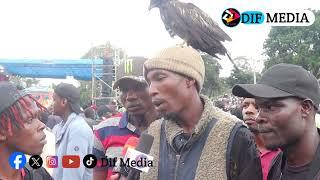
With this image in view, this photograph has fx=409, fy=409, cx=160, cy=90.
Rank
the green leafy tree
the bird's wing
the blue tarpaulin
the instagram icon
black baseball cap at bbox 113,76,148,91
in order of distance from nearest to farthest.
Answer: black baseball cap at bbox 113,76,148,91 → the bird's wing → the instagram icon → the blue tarpaulin → the green leafy tree

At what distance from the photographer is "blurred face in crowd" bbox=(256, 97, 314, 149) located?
2.05 meters

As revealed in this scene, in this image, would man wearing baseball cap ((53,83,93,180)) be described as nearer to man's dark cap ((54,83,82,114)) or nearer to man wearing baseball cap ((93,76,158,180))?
man's dark cap ((54,83,82,114))

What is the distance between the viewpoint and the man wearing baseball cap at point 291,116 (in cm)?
205

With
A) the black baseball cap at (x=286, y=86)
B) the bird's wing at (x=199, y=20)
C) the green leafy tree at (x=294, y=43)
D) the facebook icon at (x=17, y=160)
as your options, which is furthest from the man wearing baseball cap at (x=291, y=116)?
the green leafy tree at (x=294, y=43)

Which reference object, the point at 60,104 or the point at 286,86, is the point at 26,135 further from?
the point at 60,104

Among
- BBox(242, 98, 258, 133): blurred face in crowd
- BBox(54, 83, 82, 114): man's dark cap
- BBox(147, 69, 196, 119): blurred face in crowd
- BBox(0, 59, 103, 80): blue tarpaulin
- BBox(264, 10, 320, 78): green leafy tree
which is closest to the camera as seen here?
BBox(147, 69, 196, 119): blurred face in crowd

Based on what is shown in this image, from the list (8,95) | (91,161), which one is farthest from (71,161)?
(8,95)

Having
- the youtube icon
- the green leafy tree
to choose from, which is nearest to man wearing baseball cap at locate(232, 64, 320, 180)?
the youtube icon

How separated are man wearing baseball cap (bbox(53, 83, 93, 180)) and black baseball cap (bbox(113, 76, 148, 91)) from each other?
3.44 feet

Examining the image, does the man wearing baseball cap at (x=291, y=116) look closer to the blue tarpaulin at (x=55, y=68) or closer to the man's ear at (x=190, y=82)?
the man's ear at (x=190, y=82)

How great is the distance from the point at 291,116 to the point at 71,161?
2.90 meters

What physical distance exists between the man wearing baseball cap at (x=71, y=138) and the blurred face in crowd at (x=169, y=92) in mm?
1974

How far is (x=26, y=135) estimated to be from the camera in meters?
2.14

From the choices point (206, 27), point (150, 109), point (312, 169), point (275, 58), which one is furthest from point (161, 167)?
point (275, 58)
